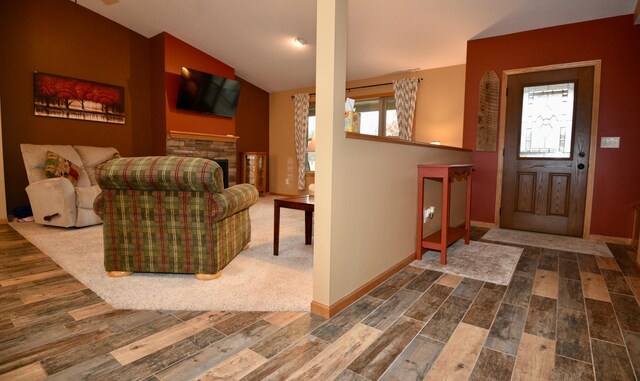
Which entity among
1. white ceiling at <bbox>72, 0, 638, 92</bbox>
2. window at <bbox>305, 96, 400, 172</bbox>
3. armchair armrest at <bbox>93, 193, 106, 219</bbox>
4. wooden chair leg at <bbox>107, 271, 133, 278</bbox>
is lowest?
wooden chair leg at <bbox>107, 271, 133, 278</bbox>

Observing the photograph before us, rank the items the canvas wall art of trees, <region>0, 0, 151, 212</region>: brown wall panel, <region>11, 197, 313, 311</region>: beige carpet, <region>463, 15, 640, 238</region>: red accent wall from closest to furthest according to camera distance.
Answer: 1. <region>11, 197, 313, 311</region>: beige carpet
2. <region>463, 15, 640, 238</region>: red accent wall
3. <region>0, 0, 151, 212</region>: brown wall panel
4. the canvas wall art of trees

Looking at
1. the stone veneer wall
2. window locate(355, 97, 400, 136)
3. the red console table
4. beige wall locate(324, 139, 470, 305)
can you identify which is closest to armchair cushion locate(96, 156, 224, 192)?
beige wall locate(324, 139, 470, 305)

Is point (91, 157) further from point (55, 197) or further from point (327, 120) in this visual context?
point (327, 120)

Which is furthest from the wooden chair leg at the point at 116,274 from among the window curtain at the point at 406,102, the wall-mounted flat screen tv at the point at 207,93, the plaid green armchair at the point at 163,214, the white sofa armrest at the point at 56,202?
the window curtain at the point at 406,102

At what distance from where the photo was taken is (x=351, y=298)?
2004mm

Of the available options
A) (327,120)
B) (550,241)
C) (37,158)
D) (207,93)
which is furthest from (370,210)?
(207,93)

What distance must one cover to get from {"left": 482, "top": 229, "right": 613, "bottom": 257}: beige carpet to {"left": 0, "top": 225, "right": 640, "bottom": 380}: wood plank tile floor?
1151 millimetres

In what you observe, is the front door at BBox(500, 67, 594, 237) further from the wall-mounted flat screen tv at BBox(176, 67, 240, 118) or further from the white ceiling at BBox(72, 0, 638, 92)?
the wall-mounted flat screen tv at BBox(176, 67, 240, 118)

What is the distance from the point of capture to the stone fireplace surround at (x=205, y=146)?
5.75 meters

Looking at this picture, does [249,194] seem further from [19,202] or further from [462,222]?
[19,202]

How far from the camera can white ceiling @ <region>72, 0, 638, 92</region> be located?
378 cm

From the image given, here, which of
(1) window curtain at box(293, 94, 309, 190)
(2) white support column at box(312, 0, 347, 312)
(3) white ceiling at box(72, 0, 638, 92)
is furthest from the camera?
(1) window curtain at box(293, 94, 309, 190)

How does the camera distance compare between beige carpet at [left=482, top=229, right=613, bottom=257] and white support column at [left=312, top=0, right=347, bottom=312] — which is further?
beige carpet at [left=482, top=229, right=613, bottom=257]

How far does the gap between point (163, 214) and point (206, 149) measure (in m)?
4.15
